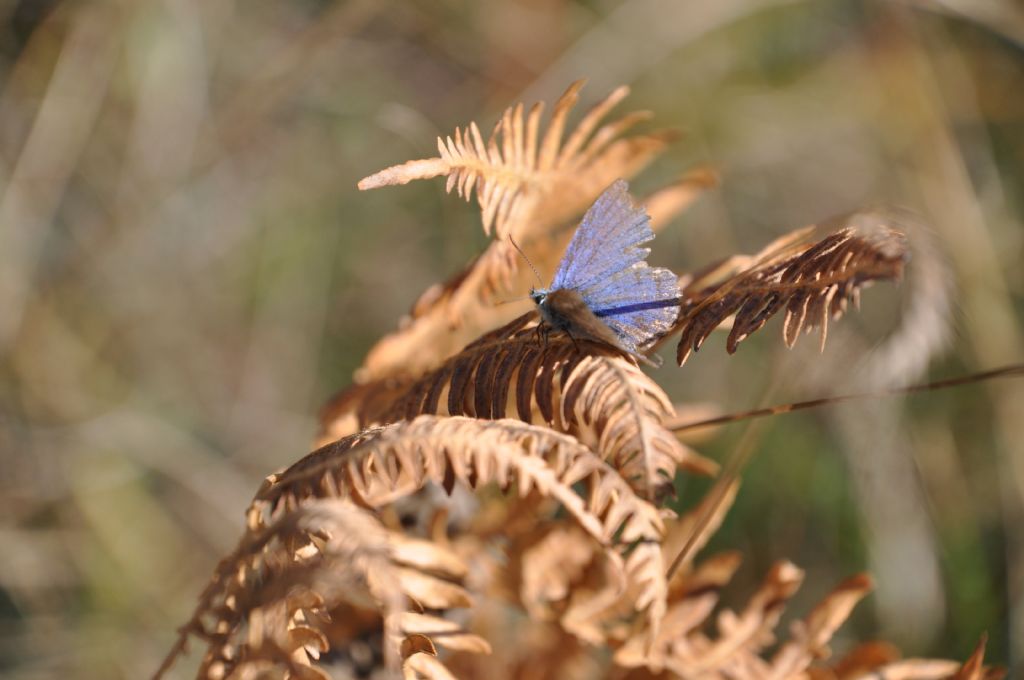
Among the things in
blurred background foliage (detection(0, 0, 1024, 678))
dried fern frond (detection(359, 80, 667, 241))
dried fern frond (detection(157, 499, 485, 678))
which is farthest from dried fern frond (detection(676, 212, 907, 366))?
blurred background foliage (detection(0, 0, 1024, 678))

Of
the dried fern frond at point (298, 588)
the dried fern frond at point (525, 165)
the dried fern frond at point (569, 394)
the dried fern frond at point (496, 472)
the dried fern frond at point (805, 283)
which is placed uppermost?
the dried fern frond at point (525, 165)

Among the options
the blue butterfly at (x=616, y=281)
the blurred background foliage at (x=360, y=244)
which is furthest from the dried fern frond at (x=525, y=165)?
the blurred background foliage at (x=360, y=244)

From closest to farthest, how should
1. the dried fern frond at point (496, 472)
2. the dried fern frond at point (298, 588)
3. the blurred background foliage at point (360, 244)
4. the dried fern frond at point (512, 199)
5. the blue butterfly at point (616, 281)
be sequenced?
the dried fern frond at point (298, 588) → the dried fern frond at point (496, 472) → the blue butterfly at point (616, 281) → the dried fern frond at point (512, 199) → the blurred background foliage at point (360, 244)

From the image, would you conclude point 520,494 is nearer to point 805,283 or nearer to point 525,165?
point 805,283

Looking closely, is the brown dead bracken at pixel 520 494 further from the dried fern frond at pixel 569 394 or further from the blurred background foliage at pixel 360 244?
the blurred background foliage at pixel 360 244

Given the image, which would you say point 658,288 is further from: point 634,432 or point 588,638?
point 588,638

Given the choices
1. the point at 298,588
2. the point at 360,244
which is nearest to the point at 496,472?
the point at 298,588
